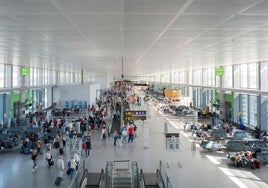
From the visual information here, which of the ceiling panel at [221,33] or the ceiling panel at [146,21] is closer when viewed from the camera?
the ceiling panel at [146,21]

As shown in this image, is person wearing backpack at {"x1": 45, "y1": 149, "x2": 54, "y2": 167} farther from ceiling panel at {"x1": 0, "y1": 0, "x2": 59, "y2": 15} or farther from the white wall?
the white wall

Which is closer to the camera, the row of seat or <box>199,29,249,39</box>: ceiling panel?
<box>199,29,249,39</box>: ceiling panel

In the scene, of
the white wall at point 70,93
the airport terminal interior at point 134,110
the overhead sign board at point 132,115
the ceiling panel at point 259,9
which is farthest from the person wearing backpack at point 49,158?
the white wall at point 70,93

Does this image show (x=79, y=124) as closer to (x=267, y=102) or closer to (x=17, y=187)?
(x=17, y=187)

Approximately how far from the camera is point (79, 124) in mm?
24219

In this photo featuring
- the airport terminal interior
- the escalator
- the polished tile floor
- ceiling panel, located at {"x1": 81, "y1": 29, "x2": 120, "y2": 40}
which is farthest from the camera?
the polished tile floor

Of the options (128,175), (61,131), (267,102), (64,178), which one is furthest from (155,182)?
(267,102)

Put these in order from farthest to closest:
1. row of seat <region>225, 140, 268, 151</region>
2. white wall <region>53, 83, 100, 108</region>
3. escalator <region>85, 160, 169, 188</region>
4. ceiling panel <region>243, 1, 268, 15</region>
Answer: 1. white wall <region>53, 83, 100, 108</region>
2. row of seat <region>225, 140, 268, 151</region>
3. escalator <region>85, 160, 169, 188</region>
4. ceiling panel <region>243, 1, 268, 15</region>

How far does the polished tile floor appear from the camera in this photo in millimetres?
12516

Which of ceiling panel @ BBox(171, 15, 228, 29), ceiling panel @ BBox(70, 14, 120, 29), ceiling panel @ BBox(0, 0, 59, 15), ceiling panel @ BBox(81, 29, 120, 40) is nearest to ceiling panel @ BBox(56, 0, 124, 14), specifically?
ceiling panel @ BBox(0, 0, 59, 15)

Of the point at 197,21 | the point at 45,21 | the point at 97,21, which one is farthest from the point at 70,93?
the point at 197,21

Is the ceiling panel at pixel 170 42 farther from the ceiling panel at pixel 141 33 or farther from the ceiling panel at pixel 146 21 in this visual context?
the ceiling panel at pixel 146 21

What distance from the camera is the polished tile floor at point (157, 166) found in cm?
1252

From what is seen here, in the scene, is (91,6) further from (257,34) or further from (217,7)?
(257,34)
